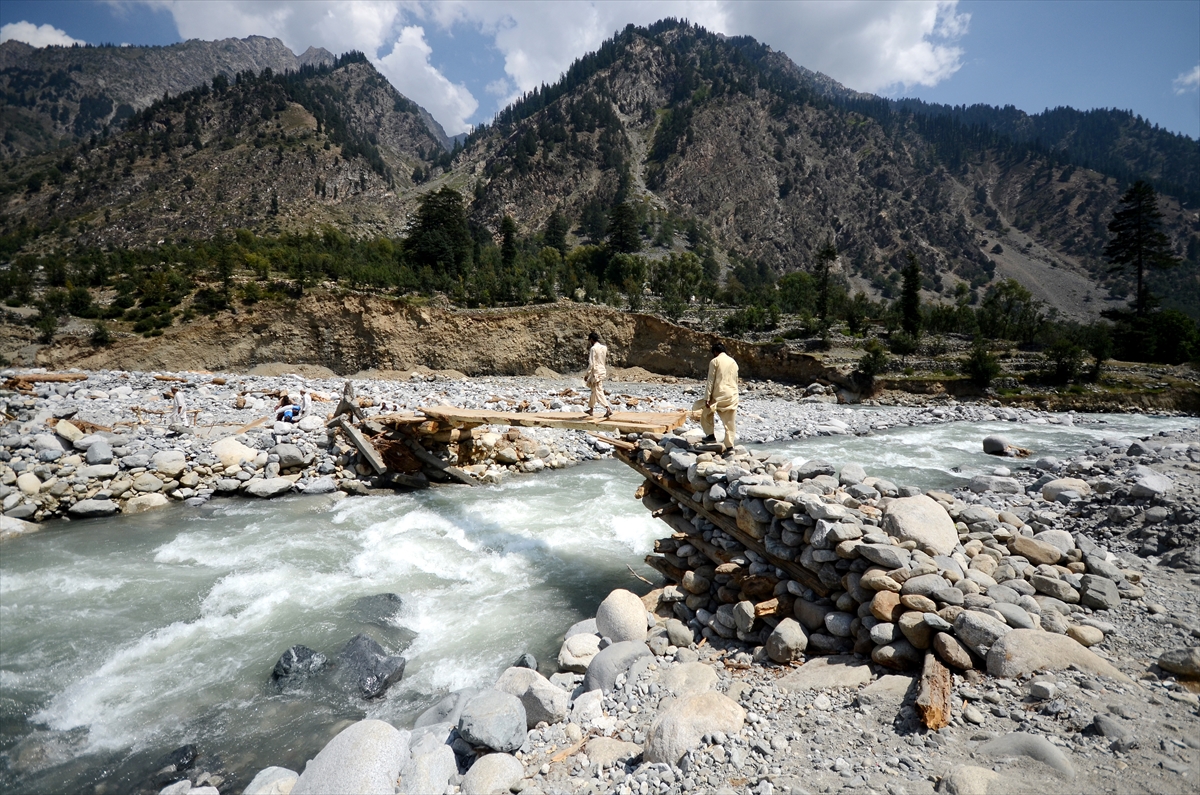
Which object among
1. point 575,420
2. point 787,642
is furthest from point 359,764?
point 575,420

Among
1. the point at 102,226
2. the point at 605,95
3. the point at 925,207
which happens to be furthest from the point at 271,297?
the point at 925,207

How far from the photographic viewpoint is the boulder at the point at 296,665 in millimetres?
5870

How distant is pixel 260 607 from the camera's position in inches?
289

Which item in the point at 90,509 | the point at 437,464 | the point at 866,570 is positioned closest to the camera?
the point at 866,570

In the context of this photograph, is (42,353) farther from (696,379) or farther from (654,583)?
(696,379)

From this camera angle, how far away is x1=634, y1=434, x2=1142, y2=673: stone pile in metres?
4.29

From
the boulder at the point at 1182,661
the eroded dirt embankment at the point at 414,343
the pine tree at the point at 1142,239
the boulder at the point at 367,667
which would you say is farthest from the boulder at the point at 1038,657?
the pine tree at the point at 1142,239

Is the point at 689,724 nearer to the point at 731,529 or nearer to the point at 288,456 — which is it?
A: the point at 731,529

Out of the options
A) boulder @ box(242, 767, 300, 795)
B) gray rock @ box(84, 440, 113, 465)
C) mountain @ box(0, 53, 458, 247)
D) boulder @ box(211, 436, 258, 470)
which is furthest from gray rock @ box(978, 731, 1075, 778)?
mountain @ box(0, 53, 458, 247)

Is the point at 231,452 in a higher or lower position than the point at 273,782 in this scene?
higher

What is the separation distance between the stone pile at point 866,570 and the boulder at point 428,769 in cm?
310

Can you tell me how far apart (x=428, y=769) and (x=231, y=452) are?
11271mm

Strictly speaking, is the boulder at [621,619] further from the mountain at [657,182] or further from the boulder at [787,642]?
the mountain at [657,182]

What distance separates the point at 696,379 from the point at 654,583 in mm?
29156
